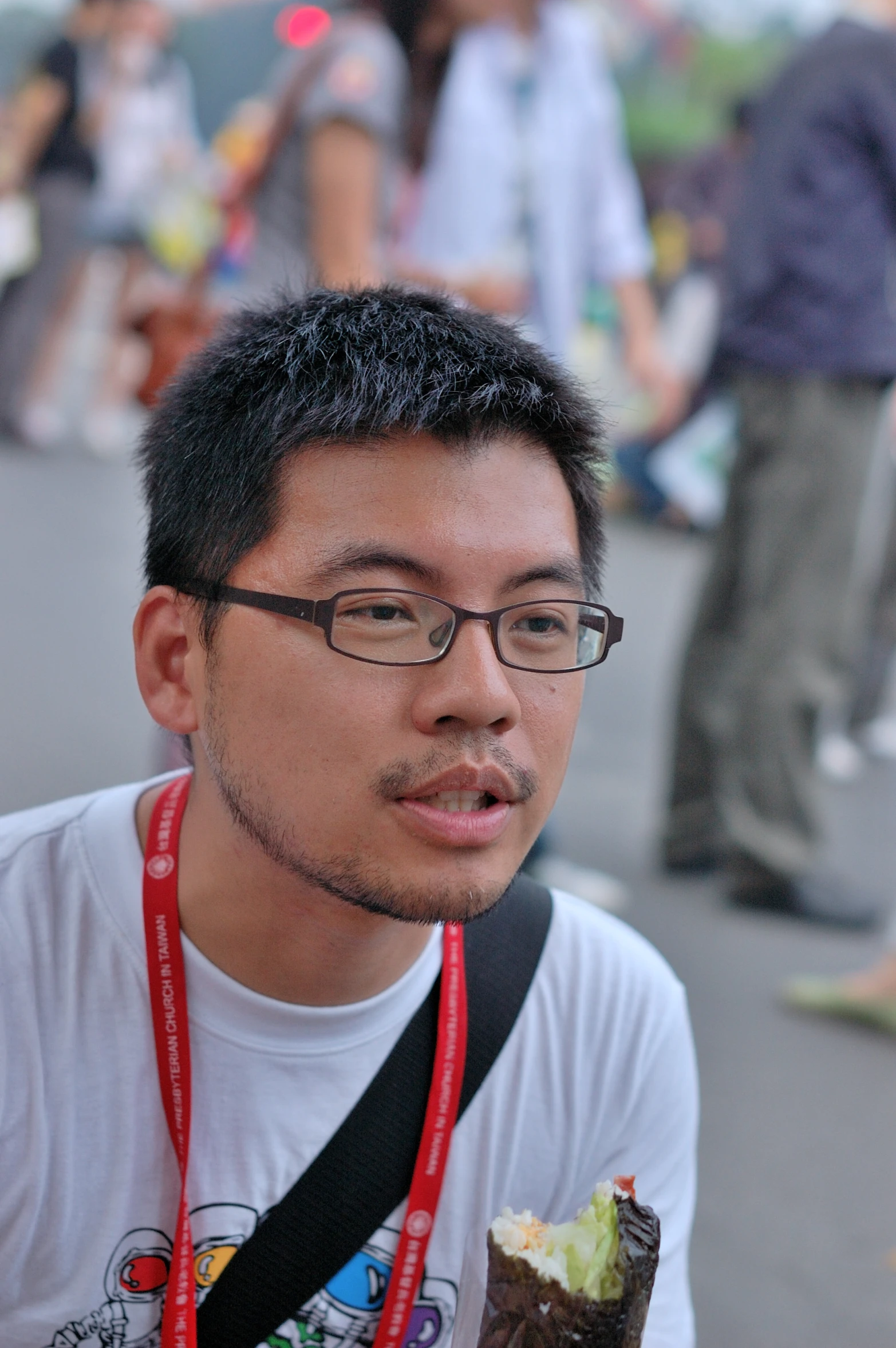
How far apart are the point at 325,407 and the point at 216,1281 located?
0.85 meters

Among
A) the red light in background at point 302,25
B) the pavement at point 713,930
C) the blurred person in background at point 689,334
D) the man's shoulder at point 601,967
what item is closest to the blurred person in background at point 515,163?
the red light in background at point 302,25

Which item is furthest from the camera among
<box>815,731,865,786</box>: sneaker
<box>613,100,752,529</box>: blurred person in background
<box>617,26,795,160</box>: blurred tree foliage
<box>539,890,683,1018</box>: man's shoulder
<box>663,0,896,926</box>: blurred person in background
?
<box>617,26,795,160</box>: blurred tree foliage

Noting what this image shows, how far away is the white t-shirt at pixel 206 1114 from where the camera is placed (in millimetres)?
1477

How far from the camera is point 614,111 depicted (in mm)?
4023

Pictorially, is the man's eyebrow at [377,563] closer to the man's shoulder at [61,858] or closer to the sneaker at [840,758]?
the man's shoulder at [61,858]

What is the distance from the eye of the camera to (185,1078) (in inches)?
57.8

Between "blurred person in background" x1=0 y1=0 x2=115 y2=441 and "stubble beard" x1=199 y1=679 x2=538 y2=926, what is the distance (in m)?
8.23

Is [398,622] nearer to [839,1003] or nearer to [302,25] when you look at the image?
[839,1003]

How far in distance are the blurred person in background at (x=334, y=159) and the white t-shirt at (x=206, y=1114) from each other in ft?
6.17

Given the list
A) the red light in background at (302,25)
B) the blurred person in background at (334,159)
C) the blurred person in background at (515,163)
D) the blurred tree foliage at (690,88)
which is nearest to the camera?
the blurred person in background at (334,159)

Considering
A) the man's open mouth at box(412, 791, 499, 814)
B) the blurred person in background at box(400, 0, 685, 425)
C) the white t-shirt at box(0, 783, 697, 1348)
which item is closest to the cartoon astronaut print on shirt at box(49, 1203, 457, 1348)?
the white t-shirt at box(0, 783, 697, 1348)

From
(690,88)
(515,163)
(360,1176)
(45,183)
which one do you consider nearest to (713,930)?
(515,163)

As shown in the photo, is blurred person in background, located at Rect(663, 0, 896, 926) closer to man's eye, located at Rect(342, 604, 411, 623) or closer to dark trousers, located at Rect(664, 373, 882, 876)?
dark trousers, located at Rect(664, 373, 882, 876)

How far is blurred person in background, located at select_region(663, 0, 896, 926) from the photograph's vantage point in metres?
4.13
